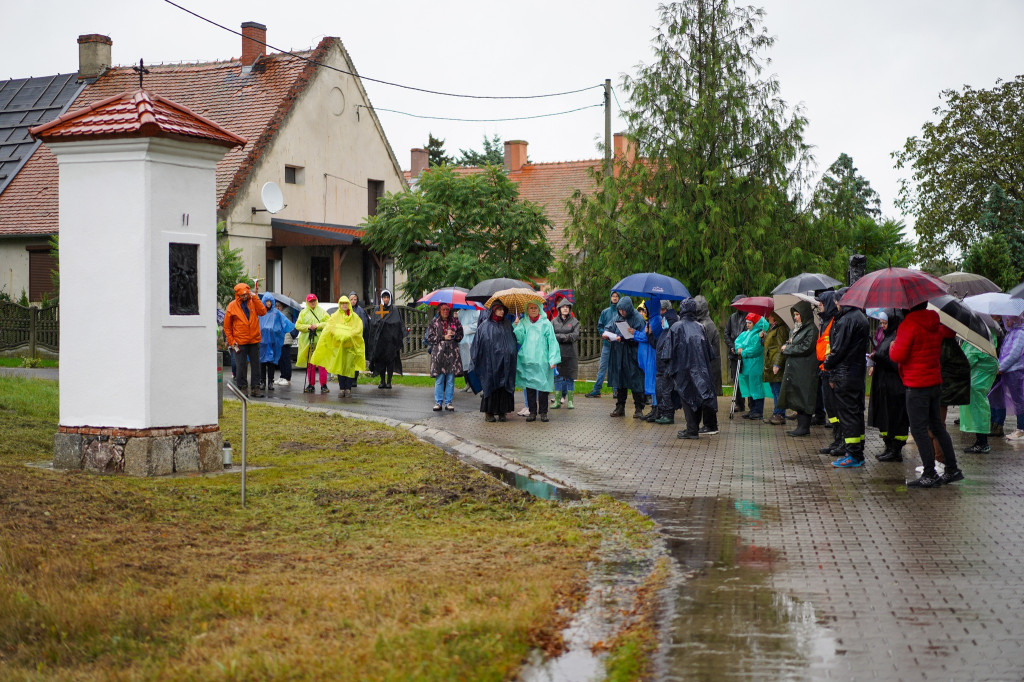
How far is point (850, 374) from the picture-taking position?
40.1 feet

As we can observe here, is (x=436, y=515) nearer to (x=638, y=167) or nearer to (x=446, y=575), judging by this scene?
(x=446, y=575)

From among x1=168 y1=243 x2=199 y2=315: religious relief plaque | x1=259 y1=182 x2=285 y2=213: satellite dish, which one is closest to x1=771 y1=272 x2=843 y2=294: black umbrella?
x1=168 y1=243 x2=199 y2=315: religious relief plaque

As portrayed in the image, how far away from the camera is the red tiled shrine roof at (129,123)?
1062 cm

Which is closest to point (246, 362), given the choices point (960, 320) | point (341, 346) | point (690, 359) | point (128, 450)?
point (341, 346)

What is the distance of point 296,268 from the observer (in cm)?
3766

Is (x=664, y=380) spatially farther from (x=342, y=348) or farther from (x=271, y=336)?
(x=271, y=336)

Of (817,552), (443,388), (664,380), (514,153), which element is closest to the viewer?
(817,552)

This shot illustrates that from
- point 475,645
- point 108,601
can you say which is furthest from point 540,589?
point 108,601

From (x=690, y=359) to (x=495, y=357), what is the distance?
9.56 feet

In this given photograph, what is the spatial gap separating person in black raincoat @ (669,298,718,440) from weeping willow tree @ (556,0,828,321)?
35.5ft

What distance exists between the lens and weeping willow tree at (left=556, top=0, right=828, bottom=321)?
2588 cm

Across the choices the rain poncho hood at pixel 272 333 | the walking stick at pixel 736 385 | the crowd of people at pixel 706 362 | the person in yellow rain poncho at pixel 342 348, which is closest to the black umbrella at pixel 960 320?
the crowd of people at pixel 706 362

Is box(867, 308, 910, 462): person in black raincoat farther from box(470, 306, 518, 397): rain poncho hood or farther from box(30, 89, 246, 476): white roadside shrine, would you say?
box(30, 89, 246, 476): white roadside shrine

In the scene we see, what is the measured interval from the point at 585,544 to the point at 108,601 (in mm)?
3193
